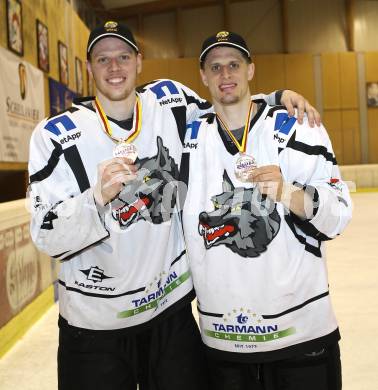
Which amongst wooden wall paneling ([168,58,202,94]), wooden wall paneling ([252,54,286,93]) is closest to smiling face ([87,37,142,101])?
wooden wall paneling ([168,58,202,94])

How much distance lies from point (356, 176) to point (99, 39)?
45.4 ft

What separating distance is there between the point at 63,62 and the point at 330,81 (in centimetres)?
1162

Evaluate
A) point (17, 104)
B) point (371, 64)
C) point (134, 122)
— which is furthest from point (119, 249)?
point (371, 64)

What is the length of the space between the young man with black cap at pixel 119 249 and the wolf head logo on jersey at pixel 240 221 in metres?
0.22

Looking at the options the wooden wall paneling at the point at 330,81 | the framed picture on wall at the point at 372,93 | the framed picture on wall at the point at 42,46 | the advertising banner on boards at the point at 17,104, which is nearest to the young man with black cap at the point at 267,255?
the advertising banner on boards at the point at 17,104

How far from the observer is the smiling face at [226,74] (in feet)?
6.37

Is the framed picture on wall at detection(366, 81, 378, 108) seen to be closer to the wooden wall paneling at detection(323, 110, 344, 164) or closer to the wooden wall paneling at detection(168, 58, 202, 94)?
the wooden wall paneling at detection(323, 110, 344, 164)

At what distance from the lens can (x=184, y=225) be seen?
1894mm

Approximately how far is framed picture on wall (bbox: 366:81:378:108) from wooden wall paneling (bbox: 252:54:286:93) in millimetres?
3035

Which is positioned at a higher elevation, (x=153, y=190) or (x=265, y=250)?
(x=153, y=190)

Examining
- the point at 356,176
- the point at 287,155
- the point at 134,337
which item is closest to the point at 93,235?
the point at 134,337

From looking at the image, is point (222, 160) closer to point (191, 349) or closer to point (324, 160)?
point (324, 160)

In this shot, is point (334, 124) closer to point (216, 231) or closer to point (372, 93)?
point (372, 93)

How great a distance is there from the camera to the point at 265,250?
5.89ft
